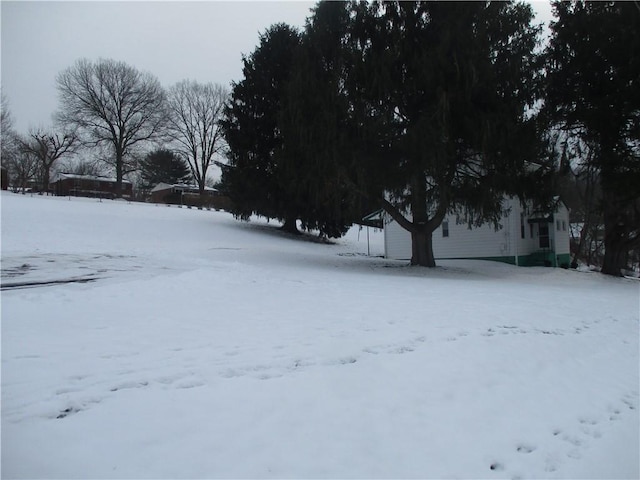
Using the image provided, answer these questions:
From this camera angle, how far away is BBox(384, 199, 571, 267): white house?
22984 millimetres

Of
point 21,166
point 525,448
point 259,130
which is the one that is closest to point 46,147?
point 21,166

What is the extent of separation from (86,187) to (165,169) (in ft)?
53.4

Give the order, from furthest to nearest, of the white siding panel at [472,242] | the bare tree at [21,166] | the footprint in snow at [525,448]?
the bare tree at [21,166] < the white siding panel at [472,242] < the footprint in snow at [525,448]

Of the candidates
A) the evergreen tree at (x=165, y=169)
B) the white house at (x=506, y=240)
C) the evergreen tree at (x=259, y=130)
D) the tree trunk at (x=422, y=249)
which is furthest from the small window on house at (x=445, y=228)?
the evergreen tree at (x=165, y=169)

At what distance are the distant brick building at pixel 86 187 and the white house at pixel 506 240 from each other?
2803 cm

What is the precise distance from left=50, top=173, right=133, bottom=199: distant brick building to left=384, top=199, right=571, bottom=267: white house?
28025 millimetres

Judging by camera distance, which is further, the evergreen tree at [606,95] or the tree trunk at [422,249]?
the tree trunk at [422,249]

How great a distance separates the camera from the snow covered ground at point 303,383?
3299mm

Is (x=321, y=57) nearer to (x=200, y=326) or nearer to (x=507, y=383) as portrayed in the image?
(x=200, y=326)

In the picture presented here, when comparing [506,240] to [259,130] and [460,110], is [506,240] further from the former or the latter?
[259,130]

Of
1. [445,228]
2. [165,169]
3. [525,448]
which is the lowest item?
[525,448]

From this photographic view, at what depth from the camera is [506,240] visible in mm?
23109

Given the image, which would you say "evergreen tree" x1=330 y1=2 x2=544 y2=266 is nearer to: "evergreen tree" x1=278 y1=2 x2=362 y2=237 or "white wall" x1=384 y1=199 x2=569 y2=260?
"evergreen tree" x1=278 y1=2 x2=362 y2=237

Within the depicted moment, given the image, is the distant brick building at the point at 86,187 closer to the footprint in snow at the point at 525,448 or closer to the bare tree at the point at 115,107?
the bare tree at the point at 115,107
